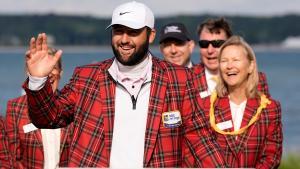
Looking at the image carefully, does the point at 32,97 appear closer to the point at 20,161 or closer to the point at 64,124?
the point at 64,124

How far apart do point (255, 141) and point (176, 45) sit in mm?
2929

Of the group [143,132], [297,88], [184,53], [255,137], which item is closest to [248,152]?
[255,137]

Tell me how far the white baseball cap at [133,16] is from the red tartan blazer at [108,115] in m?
0.30

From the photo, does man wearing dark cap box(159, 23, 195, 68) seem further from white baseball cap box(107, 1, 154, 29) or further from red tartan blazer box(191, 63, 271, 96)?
white baseball cap box(107, 1, 154, 29)

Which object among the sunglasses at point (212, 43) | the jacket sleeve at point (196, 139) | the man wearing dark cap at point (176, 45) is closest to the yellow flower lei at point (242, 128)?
the jacket sleeve at point (196, 139)

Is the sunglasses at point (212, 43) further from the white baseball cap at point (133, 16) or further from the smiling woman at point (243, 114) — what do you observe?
the white baseball cap at point (133, 16)

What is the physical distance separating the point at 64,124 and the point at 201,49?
345cm

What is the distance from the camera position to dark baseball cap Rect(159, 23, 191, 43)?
1020 centimetres

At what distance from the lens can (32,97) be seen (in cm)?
605

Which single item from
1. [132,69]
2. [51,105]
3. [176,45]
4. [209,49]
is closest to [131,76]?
[132,69]

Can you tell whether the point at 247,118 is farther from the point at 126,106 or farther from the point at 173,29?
the point at 173,29

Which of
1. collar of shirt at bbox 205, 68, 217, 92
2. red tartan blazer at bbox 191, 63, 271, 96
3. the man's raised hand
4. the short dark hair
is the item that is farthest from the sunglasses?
the man's raised hand

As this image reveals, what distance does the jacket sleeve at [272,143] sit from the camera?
24.0 feet

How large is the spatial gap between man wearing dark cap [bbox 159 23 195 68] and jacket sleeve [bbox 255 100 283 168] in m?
2.58
